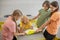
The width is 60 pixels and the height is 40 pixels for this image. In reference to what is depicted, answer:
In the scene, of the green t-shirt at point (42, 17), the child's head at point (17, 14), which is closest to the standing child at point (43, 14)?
the green t-shirt at point (42, 17)

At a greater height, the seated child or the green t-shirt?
the green t-shirt

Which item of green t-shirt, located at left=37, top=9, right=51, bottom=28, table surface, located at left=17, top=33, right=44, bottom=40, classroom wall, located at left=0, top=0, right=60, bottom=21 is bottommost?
table surface, located at left=17, top=33, right=44, bottom=40

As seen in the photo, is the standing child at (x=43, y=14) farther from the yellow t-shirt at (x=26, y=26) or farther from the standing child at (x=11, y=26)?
the standing child at (x=11, y=26)

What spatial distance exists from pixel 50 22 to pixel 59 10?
120 millimetres

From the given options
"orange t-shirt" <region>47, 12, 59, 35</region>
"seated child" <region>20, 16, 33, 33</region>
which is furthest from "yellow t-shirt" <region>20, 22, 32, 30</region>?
"orange t-shirt" <region>47, 12, 59, 35</region>

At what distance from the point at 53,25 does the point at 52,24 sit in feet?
0.04

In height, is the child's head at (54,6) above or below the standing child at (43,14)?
above

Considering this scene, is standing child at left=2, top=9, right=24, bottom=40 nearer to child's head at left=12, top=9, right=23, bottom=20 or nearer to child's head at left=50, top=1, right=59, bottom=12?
child's head at left=12, top=9, right=23, bottom=20

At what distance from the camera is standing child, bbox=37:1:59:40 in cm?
161

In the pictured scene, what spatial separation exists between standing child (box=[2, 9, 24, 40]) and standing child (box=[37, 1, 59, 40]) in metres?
0.21

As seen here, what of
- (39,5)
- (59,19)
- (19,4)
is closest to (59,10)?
(59,19)

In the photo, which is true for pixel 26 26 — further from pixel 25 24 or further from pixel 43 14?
pixel 43 14

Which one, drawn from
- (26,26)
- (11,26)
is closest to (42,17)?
(26,26)

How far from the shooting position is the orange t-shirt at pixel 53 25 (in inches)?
63.4
